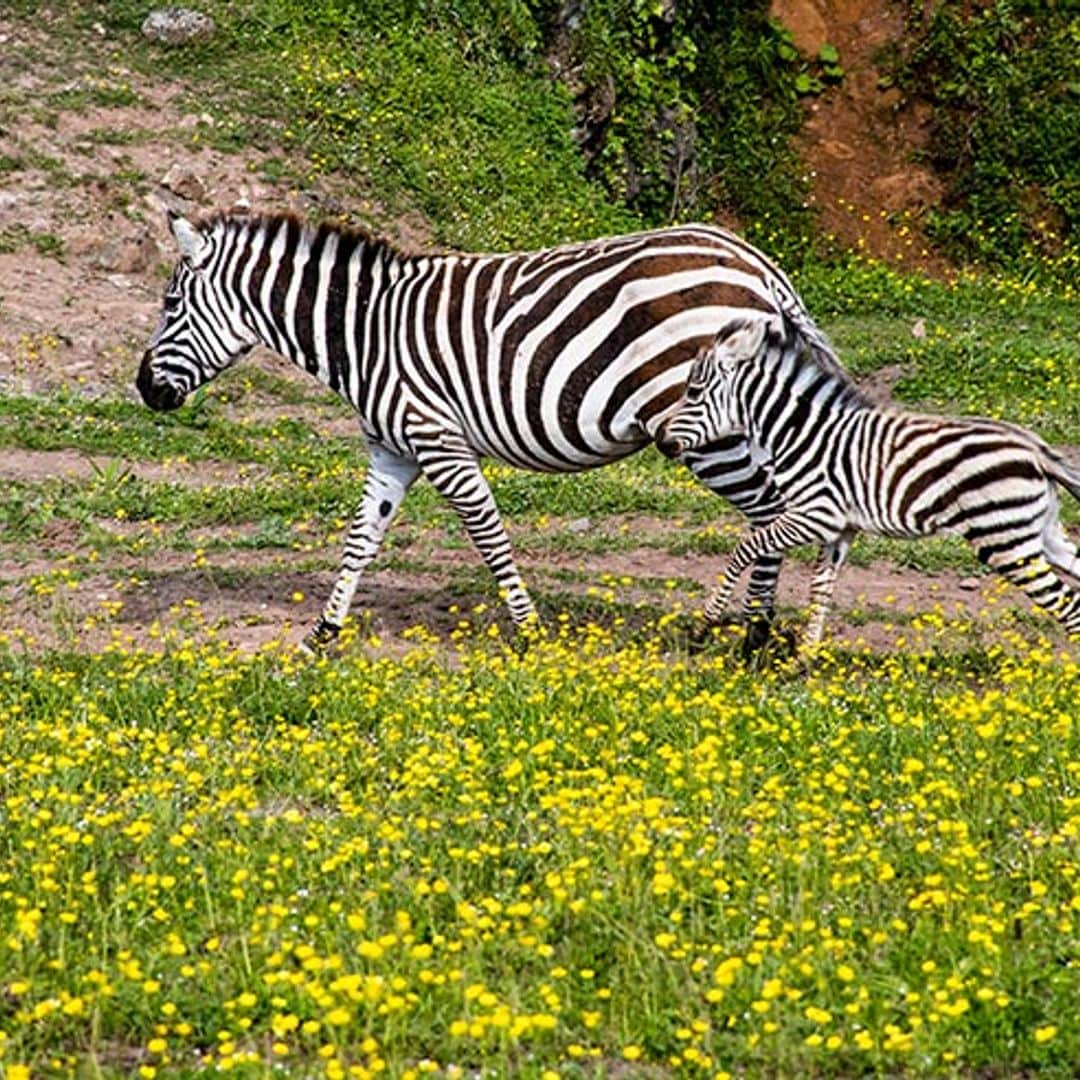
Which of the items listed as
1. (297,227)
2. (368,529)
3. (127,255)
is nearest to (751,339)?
(368,529)

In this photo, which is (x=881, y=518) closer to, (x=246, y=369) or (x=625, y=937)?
(x=625, y=937)

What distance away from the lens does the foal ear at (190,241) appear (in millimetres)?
12289

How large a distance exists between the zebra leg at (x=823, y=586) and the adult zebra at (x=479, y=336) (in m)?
0.50

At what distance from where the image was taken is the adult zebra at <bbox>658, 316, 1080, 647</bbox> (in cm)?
1041

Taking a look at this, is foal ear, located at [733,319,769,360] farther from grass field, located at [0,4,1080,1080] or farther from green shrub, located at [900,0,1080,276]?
green shrub, located at [900,0,1080,276]

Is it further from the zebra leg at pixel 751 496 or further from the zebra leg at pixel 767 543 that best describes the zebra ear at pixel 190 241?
the zebra leg at pixel 767 543

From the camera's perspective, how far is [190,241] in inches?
484

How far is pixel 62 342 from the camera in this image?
18.3m

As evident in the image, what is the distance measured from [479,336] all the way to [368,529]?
1.29 metres

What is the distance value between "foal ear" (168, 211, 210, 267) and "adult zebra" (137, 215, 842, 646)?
0.04 feet

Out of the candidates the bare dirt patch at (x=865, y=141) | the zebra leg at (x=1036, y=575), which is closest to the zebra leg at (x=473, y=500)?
the zebra leg at (x=1036, y=575)

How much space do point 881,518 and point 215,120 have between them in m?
13.3

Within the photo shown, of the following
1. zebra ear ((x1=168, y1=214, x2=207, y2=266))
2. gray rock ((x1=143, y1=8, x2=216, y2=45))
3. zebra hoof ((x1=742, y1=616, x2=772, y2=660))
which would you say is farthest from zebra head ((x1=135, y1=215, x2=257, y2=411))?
gray rock ((x1=143, y1=8, x2=216, y2=45))

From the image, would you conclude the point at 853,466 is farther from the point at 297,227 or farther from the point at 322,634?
the point at 297,227
